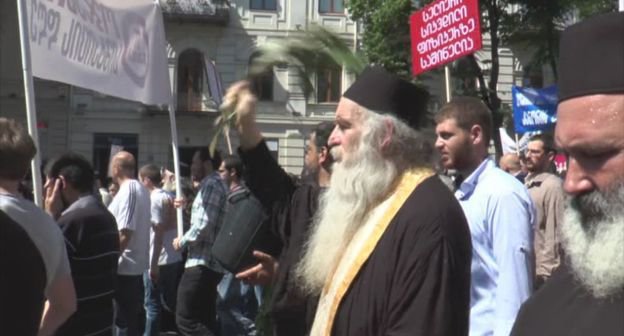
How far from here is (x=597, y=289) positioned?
195cm

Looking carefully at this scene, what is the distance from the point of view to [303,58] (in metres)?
5.33

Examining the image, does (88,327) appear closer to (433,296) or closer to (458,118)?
(458,118)

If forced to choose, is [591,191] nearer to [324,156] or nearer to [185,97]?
[324,156]

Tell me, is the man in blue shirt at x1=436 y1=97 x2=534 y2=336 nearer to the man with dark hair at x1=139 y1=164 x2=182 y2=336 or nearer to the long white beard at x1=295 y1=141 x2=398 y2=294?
the long white beard at x1=295 y1=141 x2=398 y2=294

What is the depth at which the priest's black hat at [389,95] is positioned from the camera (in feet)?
12.3

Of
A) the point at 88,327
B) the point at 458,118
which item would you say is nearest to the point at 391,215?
the point at 458,118

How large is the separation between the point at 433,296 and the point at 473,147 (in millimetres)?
1709

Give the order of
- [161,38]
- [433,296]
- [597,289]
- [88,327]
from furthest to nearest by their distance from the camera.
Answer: [161,38], [88,327], [433,296], [597,289]

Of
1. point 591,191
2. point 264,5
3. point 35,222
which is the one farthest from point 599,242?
point 264,5

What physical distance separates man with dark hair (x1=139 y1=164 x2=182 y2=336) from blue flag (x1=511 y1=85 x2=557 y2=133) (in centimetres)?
620

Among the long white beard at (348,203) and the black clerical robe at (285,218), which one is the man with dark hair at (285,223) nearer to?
the black clerical robe at (285,218)

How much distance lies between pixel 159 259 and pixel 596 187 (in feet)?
29.2

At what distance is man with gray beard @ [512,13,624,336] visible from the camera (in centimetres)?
194

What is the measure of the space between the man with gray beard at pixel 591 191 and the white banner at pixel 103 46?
4.95 m
